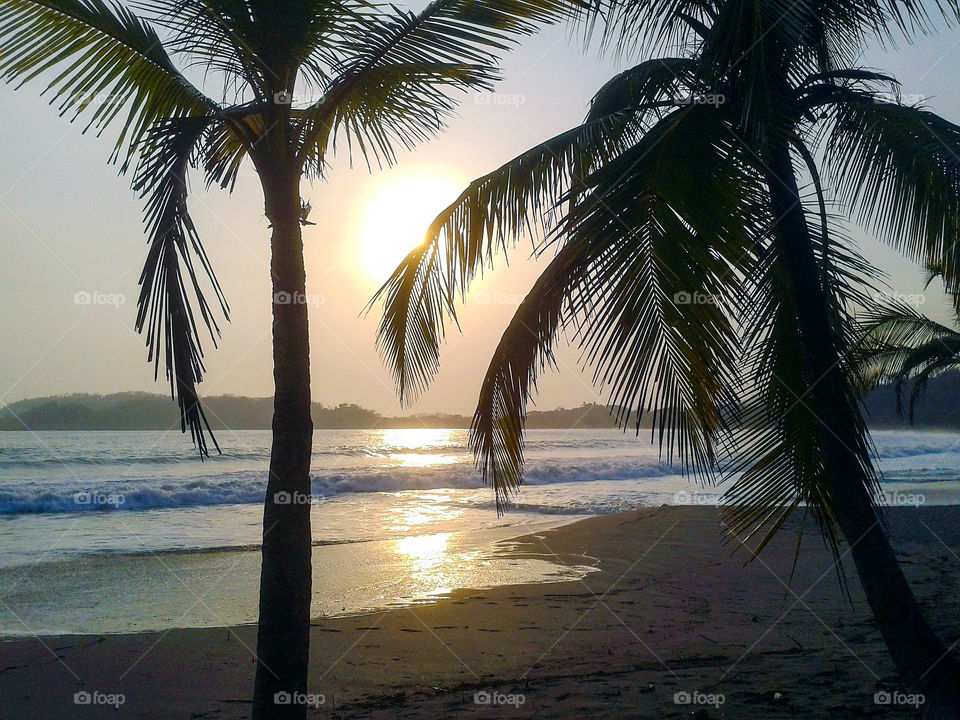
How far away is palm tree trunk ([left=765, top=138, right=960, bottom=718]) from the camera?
388 cm

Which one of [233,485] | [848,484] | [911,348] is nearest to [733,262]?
[848,484]

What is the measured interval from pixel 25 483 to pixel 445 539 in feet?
51.6

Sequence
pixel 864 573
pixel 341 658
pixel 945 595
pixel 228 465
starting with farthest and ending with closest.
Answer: pixel 228 465 → pixel 945 595 → pixel 341 658 → pixel 864 573

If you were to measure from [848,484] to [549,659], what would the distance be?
11.5ft

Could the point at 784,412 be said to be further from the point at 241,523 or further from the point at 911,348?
the point at 241,523

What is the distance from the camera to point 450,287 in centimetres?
496

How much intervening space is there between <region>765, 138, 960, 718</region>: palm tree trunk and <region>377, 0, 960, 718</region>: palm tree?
10 millimetres

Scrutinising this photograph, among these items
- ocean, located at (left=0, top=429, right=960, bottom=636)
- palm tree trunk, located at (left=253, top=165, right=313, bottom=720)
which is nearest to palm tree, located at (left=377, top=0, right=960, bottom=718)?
palm tree trunk, located at (left=253, top=165, right=313, bottom=720)

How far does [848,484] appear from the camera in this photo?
155 inches

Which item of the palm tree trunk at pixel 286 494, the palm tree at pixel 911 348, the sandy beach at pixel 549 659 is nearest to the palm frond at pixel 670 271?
the palm tree trunk at pixel 286 494

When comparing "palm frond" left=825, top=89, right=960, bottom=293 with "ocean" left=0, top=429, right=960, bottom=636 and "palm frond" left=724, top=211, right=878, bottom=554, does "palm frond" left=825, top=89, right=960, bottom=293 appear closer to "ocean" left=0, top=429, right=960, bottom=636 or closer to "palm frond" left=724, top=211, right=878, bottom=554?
"palm frond" left=724, top=211, right=878, bottom=554

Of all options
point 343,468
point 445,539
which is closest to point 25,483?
point 343,468

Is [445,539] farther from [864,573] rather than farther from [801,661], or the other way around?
[864,573]

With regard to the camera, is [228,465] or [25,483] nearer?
[25,483]
